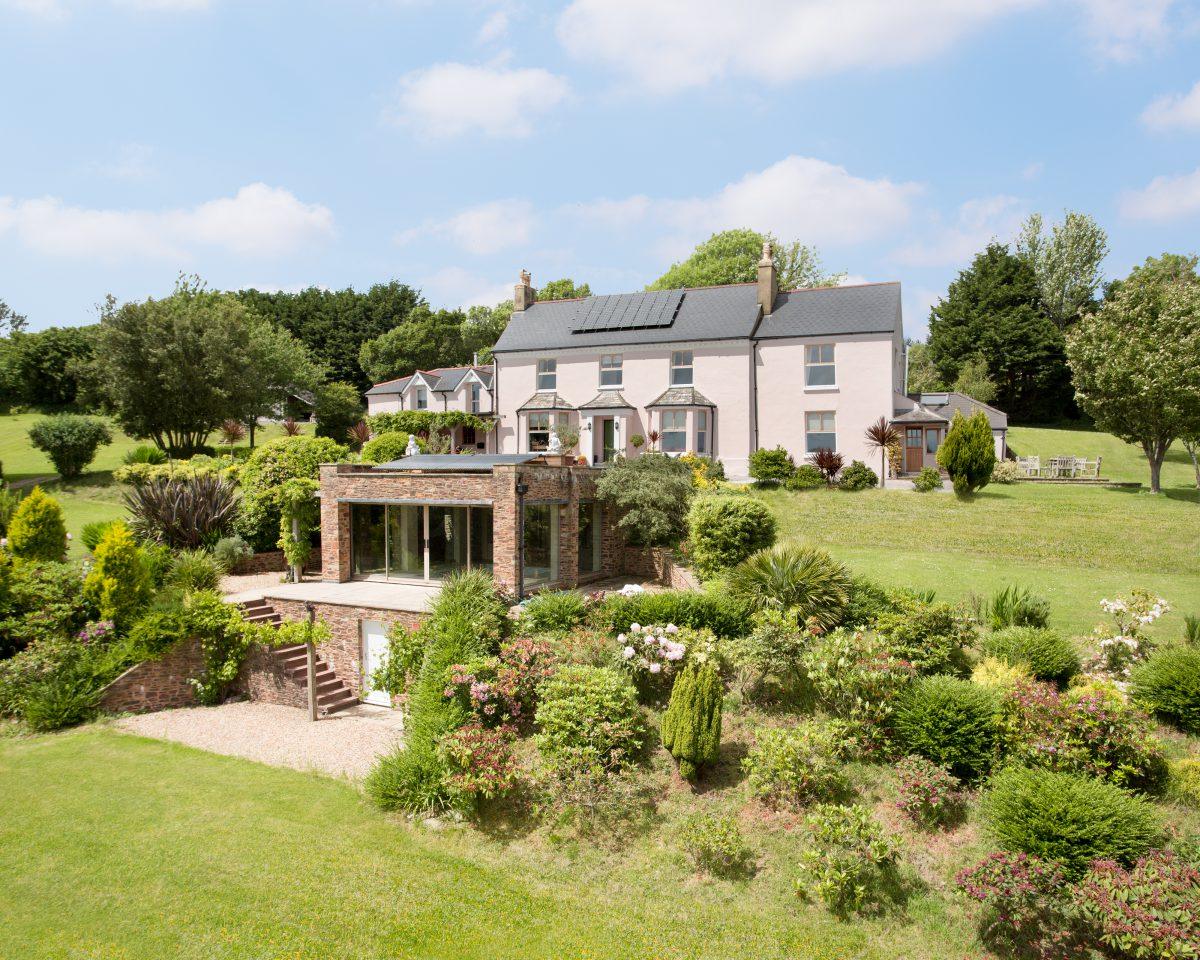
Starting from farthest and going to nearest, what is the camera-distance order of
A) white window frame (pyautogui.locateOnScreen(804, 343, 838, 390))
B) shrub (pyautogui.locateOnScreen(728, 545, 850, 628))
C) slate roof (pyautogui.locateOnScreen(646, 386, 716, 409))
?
slate roof (pyautogui.locateOnScreen(646, 386, 716, 409)) < white window frame (pyautogui.locateOnScreen(804, 343, 838, 390)) < shrub (pyautogui.locateOnScreen(728, 545, 850, 628))

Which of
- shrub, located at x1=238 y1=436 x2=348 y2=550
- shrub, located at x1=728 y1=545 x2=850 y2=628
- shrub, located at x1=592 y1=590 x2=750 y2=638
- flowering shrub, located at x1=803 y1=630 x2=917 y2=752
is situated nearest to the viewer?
flowering shrub, located at x1=803 y1=630 x2=917 y2=752

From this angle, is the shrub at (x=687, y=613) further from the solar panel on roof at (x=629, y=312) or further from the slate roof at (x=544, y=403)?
the solar panel on roof at (x=629, y=312)

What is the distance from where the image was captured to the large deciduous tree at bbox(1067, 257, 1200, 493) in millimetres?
25562

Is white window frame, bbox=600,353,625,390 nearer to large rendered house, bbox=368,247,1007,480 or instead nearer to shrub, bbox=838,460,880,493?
large rendered house, bbox=368,247,1007,480

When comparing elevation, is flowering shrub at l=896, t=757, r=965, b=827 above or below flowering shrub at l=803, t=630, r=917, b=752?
below

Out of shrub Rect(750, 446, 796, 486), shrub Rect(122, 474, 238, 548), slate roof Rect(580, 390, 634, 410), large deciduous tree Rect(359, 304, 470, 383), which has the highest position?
large deciduous tree Rect(359, 304, 470, 383)

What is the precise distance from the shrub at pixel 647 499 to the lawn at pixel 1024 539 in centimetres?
346

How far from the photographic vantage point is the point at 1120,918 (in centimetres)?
705

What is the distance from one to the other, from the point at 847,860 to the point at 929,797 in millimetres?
1629

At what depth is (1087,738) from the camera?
946 centimetres

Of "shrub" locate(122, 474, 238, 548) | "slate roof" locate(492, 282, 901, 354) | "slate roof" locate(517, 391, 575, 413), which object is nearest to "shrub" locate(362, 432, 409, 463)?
"slate roof" locate(517, 391, 575, 413)

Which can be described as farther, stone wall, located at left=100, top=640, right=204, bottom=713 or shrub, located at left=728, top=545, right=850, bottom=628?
stone wall, located at left=100, top=640, right=204, bottom=713

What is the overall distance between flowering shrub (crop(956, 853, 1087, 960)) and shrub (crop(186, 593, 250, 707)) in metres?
15.1

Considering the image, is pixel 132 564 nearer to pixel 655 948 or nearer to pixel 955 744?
pixel 655 948
